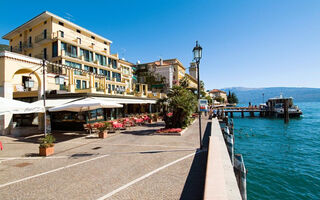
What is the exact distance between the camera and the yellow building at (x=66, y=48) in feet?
82.6

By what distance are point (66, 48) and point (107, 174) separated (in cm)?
2686

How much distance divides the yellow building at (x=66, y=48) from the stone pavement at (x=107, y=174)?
14.8 meters

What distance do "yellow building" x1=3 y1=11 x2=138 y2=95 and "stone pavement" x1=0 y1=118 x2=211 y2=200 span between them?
1479 cm

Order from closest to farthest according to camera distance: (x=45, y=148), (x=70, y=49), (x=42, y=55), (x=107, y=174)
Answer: (x=107, y=174) → (x=45, y=148) → (x=70, y=49) → (x=42, y=55)

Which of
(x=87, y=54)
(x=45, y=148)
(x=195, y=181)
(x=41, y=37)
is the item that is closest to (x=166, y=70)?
(x=87, y=54)

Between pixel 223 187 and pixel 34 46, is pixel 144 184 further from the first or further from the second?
pixel 34 46

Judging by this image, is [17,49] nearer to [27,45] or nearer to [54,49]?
[27,45]

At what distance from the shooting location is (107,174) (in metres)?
5.54

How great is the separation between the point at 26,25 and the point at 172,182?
126ft

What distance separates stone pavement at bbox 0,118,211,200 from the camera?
4.36 meters

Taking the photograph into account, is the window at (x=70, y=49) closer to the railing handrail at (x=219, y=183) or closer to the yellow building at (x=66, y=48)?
the yellow building at (x=66, y=48)

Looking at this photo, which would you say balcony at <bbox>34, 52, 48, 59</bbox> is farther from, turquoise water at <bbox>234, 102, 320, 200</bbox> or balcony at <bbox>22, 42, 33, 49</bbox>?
turquoise water at <bbox>234, 102, 320, 200</bbox>

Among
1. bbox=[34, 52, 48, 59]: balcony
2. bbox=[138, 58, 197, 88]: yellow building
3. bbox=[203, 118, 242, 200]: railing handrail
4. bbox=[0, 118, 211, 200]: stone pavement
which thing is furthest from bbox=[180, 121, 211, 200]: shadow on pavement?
bbox=[138, 58, 197, 88]: yellow building

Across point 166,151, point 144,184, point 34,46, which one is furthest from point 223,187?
point 34,46
